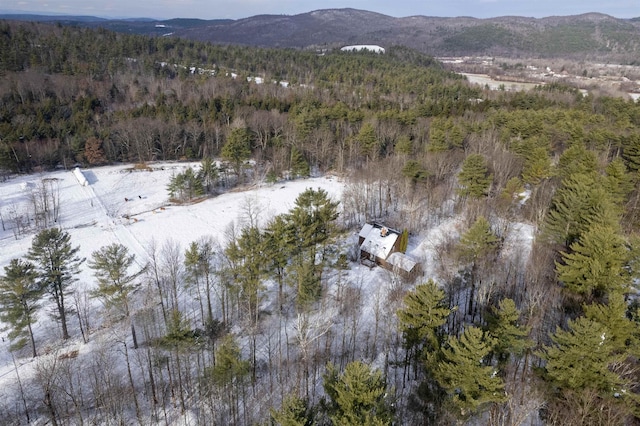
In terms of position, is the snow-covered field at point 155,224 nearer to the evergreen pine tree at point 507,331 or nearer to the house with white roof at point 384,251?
the house with white roof at point 384,251

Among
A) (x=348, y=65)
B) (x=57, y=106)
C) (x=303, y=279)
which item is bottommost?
(x=303, y=279)

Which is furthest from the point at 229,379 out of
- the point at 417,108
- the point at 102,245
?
the point at 417,108

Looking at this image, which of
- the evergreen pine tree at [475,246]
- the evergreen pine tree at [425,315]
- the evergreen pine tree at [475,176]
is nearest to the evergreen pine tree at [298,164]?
the evergreen pine tree at [475,176]

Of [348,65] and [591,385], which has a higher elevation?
[348,65]

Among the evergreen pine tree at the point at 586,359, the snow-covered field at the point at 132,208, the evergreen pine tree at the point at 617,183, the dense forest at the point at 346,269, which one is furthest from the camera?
the snow-covered field at the point at 132,208

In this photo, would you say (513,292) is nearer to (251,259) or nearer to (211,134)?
(251,259)

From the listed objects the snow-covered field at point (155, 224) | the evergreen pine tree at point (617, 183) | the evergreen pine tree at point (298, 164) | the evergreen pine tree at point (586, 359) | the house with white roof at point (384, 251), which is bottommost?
the snow-covered field at point (155, 224)
